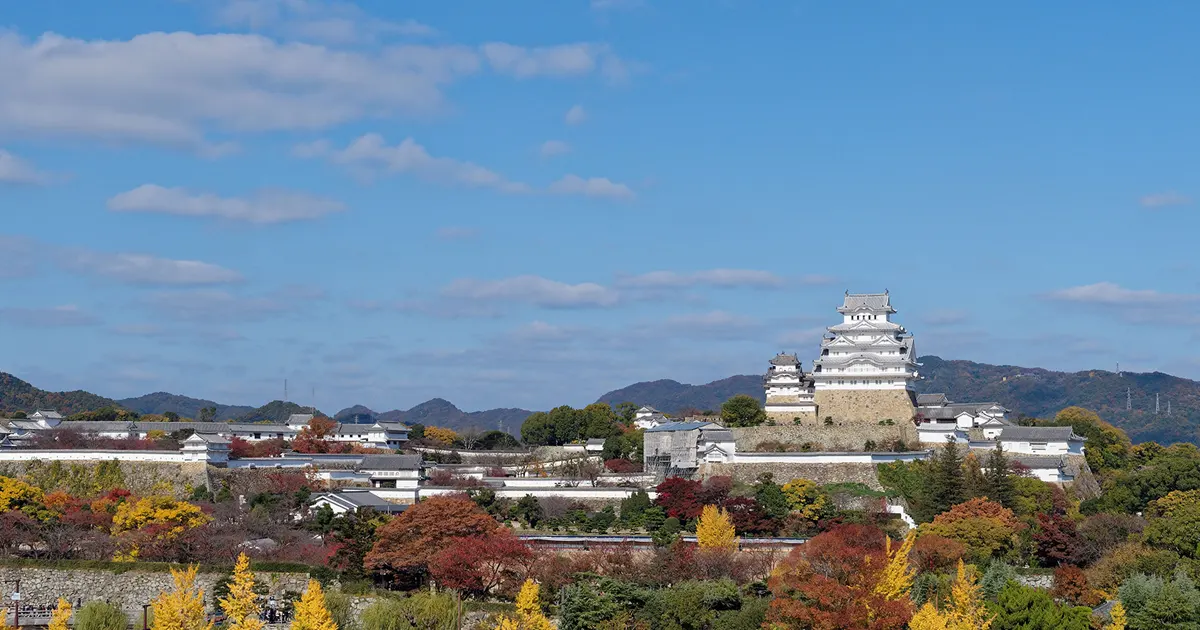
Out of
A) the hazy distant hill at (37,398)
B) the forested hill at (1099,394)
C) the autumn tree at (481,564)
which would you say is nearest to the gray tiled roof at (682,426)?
the autumn tree at (481,564)

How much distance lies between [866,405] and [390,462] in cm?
1844

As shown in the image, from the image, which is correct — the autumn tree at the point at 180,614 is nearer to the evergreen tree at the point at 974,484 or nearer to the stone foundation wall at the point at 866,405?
the evergreen tree at the point at 974,484

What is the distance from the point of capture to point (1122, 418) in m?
168

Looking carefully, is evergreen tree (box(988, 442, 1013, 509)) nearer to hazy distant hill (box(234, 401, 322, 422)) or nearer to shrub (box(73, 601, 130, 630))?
shrub (box(73, 601, 130, 630))

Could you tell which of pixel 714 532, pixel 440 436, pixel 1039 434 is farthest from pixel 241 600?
pixel 440 436

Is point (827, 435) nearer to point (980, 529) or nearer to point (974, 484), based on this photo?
point (974, 484)

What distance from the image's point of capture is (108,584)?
39.9 metres

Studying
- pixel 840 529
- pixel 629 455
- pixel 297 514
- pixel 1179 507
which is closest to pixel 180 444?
pixel 297 514

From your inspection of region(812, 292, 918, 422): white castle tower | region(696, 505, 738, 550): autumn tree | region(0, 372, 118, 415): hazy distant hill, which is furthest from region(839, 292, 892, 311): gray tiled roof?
region(0, 372, 118, 415): hazy distant hill

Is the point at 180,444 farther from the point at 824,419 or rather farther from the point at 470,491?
the point at 824,419

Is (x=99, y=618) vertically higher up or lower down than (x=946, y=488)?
lower down

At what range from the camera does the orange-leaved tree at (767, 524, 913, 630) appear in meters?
31.5

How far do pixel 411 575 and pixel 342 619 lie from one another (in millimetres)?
3706

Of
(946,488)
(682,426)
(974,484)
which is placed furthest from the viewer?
(682,426)
